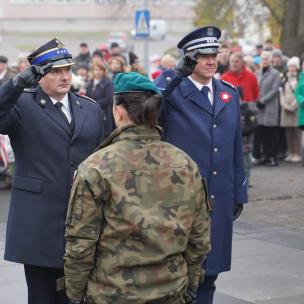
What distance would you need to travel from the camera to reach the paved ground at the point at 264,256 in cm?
736

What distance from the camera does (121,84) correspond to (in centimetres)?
436

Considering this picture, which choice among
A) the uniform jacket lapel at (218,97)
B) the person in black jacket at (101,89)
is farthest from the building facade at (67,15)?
the uniform jacket lapel at (218,97)

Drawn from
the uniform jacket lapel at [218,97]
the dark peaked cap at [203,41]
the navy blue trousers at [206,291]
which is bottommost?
the navy blue trousers at [206,291]

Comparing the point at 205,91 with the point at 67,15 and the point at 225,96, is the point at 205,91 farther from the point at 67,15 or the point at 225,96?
the point at 67,15

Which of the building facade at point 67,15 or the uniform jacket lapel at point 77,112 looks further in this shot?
the building facade at point 67,15

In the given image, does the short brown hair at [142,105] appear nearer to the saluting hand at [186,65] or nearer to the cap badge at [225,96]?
the saluting hand at [186,65]

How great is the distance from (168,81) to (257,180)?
8209 mm

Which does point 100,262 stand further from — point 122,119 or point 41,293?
point 41,293

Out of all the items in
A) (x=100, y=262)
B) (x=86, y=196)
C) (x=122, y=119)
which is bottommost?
(x=100, y=262)

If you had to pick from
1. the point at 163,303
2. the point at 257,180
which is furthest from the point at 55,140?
the point at 257,180

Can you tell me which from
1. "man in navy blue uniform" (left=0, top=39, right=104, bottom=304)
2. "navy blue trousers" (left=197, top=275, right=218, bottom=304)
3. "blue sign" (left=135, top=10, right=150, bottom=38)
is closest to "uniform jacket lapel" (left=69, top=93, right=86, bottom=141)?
"man in navy blue uniform" (left=0, top=39, right=104, bottom=304)

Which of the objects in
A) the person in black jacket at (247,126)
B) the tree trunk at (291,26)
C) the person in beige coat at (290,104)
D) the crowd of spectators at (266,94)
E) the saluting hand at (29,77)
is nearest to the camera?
the saluting hand at (29,77)

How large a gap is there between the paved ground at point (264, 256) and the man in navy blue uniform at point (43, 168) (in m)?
1.83

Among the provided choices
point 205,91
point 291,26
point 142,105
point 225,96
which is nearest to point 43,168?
point 205,91
